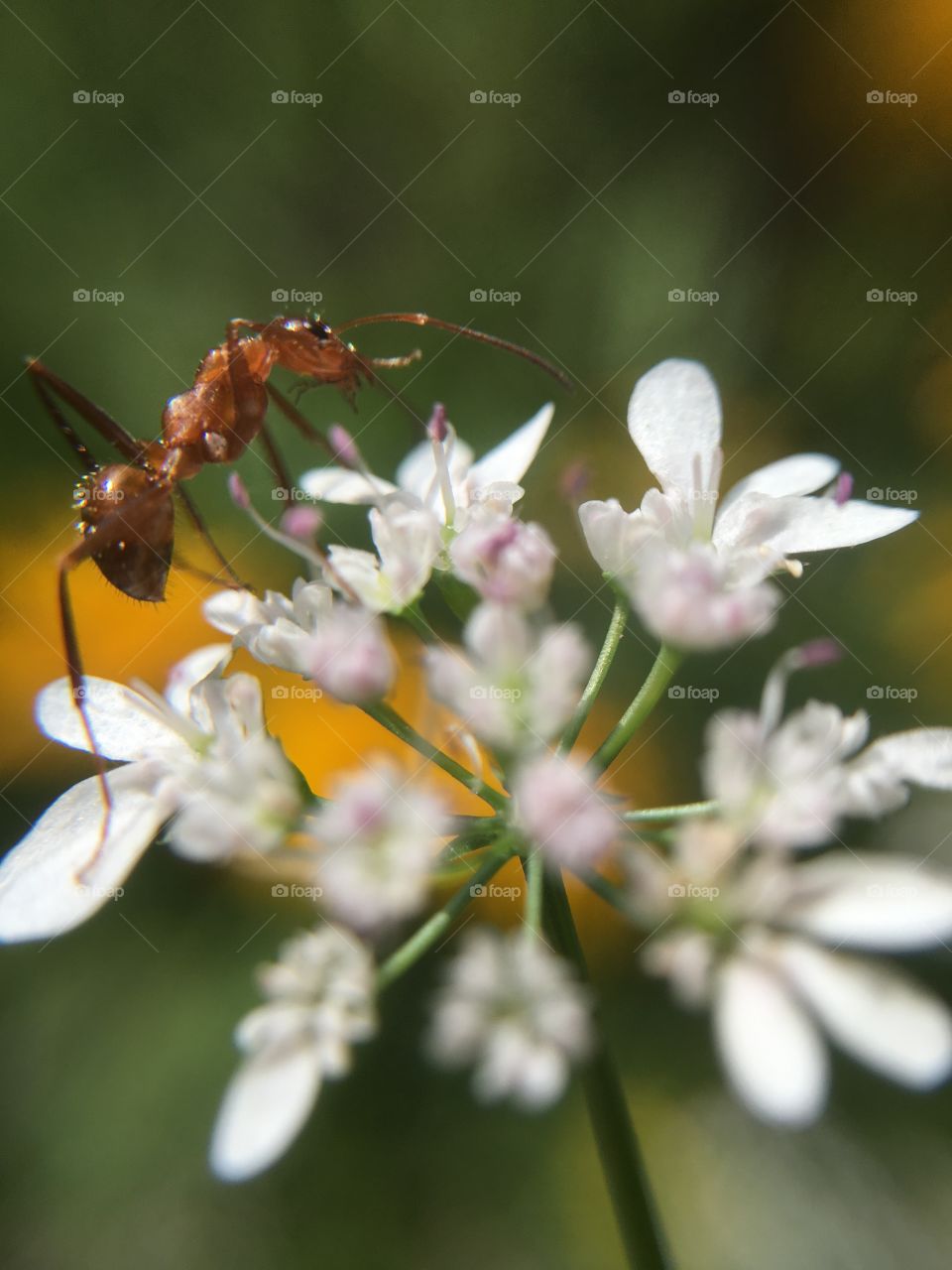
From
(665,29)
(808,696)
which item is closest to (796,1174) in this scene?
(808,696)

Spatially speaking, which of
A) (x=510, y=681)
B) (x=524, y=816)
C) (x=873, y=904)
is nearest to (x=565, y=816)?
(x=524, y=816)

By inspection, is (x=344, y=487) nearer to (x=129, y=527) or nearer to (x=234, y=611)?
(x=234, y=611)

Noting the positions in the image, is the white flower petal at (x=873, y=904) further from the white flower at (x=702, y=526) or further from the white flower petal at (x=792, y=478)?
the white flower petal at (x=792, y=478)

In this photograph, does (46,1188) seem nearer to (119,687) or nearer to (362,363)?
(119,687)

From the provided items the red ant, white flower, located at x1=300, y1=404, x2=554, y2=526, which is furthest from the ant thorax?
white flower, located at x1=300, y1=404, x2=554, y2=526

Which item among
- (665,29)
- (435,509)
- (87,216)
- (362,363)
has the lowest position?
(435,509)

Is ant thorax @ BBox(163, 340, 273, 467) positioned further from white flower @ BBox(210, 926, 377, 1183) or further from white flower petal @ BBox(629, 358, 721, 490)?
white flower @ BBox(210, 926, 377, 1183)

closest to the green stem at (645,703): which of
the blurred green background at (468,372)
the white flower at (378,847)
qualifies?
the white flower at (378,847)

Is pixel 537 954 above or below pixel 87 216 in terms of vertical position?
below
